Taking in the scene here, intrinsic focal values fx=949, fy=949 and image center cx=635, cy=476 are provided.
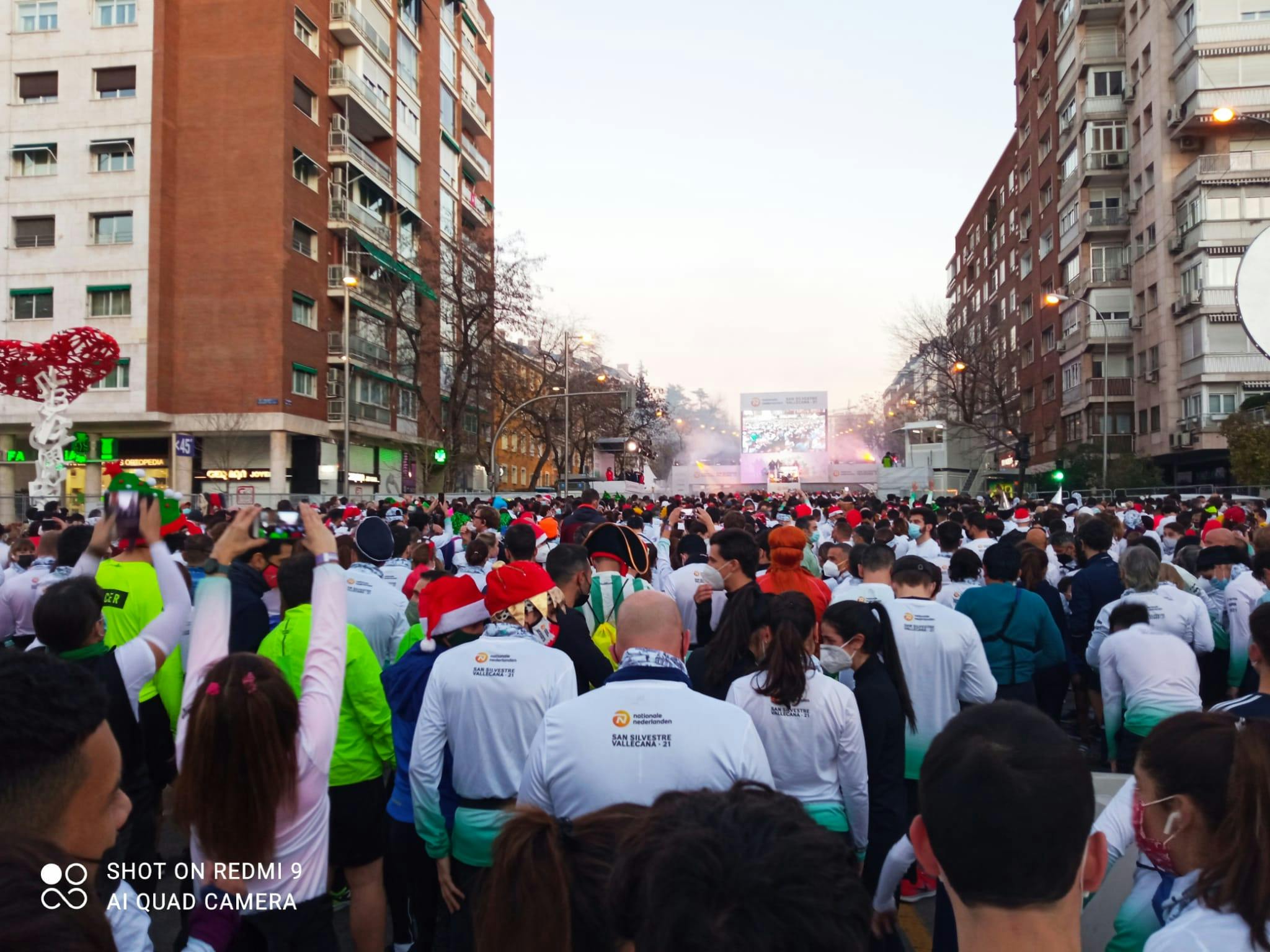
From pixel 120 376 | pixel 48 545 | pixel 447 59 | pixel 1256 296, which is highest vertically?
pixel 447 59

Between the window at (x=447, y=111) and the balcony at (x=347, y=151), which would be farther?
the window at (x=447, y=111)

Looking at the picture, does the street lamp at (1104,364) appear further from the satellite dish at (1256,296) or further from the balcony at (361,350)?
the balcony at (361,350)

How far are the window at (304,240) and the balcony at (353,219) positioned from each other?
115 cm

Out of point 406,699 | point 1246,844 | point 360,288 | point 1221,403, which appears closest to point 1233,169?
point 1221,403

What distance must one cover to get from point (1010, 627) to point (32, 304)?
138 feet

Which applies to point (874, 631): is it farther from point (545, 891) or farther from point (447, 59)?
point (447, 59)

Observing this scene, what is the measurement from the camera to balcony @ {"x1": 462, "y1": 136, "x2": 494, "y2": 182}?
58.3m

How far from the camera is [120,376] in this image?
3731cm

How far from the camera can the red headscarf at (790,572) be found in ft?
19.6

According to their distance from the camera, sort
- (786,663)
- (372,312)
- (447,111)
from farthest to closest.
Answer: (447,111) < (372,312) < (786,663)

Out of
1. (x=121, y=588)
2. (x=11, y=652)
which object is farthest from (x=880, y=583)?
(x=11, y=652)

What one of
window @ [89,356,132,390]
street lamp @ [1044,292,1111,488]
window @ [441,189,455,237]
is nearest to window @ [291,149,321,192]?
window @ [89,356,132,390]

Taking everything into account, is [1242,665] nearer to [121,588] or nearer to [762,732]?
[762,732]

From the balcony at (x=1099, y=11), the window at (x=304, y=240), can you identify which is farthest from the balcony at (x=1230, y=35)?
the window at (x=304, y=240)
